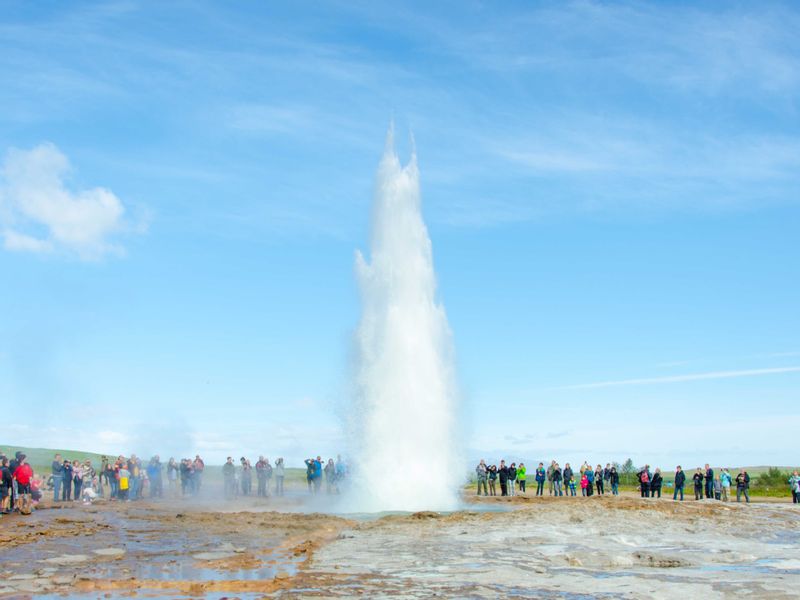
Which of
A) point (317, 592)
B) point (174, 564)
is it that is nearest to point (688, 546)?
point (317, 592)

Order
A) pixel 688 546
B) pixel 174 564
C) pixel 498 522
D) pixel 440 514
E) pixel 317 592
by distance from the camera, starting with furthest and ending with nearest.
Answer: pixel 440 514 < pixel 498 522 < pixel 688 546 < pixel 174 564 < pixel 317 592

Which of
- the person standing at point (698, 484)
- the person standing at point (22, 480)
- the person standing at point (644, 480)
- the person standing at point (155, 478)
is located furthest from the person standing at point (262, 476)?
the person standing at point (698, 484)

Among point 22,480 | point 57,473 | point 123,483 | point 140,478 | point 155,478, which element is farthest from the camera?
point 155,478

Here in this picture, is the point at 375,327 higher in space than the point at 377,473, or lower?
higher

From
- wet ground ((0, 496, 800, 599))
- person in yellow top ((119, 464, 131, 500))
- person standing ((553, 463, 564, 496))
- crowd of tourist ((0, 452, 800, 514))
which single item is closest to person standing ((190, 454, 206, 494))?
crowd of tourist ((0, 452, 800, 514))

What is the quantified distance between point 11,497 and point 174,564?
1118 cm

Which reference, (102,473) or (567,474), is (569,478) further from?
(102,473)

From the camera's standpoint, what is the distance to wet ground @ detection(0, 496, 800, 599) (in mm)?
12859

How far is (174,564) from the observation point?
1533cm

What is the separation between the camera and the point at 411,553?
1659 centimetres

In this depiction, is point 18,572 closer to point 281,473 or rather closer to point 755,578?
point 755,578

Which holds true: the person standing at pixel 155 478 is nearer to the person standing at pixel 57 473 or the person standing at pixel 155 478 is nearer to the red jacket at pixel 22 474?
the person standing at pixel 57 473

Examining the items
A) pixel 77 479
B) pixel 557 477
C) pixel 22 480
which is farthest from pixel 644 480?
pixel 22 480

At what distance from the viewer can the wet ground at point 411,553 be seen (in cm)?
1286
